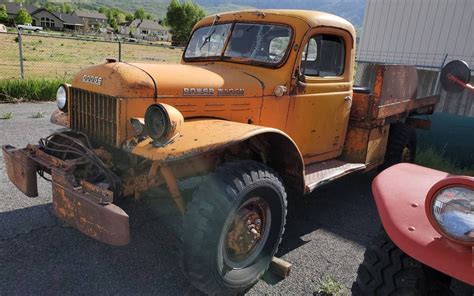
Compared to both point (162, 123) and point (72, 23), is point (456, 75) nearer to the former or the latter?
point (162, 123)

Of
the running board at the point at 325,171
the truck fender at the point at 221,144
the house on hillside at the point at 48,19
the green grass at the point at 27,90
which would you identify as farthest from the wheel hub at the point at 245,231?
the house on hillside at the point at 48,19

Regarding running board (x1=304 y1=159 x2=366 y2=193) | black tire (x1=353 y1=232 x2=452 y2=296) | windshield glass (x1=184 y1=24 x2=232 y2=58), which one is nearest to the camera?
black tire (x1=353 y1=232 x2=452 y2=296)

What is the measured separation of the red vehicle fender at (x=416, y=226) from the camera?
159cm

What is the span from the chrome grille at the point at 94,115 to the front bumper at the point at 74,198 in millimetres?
355

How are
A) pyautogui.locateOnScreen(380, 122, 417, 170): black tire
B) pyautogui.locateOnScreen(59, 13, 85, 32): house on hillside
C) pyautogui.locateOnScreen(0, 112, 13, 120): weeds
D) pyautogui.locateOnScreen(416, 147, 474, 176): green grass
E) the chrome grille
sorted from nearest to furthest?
the chrome grille → pyautogui.locateOnScreen(380, 122, 417, 170): black tire → pyautogui.locateOnScreen(416, 147, 474, 176): green grass → pyautogui.locateOnScreen(0, 112, 13, 120): weeds → pyautogui.locateOnScreen(59, 13, 85, 32): house on hillside

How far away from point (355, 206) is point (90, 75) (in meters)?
3.41

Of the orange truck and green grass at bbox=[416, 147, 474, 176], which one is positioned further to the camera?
green grass at bbox=[416, 147, 474, 176]

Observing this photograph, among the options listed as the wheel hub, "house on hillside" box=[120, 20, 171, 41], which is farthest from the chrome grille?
"house on hillside" box=[120, 20, 171, 41]

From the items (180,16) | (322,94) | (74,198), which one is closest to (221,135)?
(74,198)

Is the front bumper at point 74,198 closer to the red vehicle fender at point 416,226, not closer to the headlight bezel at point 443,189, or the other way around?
the red vehicle fender at point 416,226

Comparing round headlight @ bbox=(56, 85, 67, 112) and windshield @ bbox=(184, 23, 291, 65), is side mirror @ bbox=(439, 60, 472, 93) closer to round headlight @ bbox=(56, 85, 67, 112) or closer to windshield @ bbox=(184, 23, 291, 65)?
windshield @ bbox=(184, 23, 291, 65)

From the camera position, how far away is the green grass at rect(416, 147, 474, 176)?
252 inches

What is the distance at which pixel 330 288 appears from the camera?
297 cm

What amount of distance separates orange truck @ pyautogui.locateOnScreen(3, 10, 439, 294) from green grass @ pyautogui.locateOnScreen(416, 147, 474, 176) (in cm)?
225
